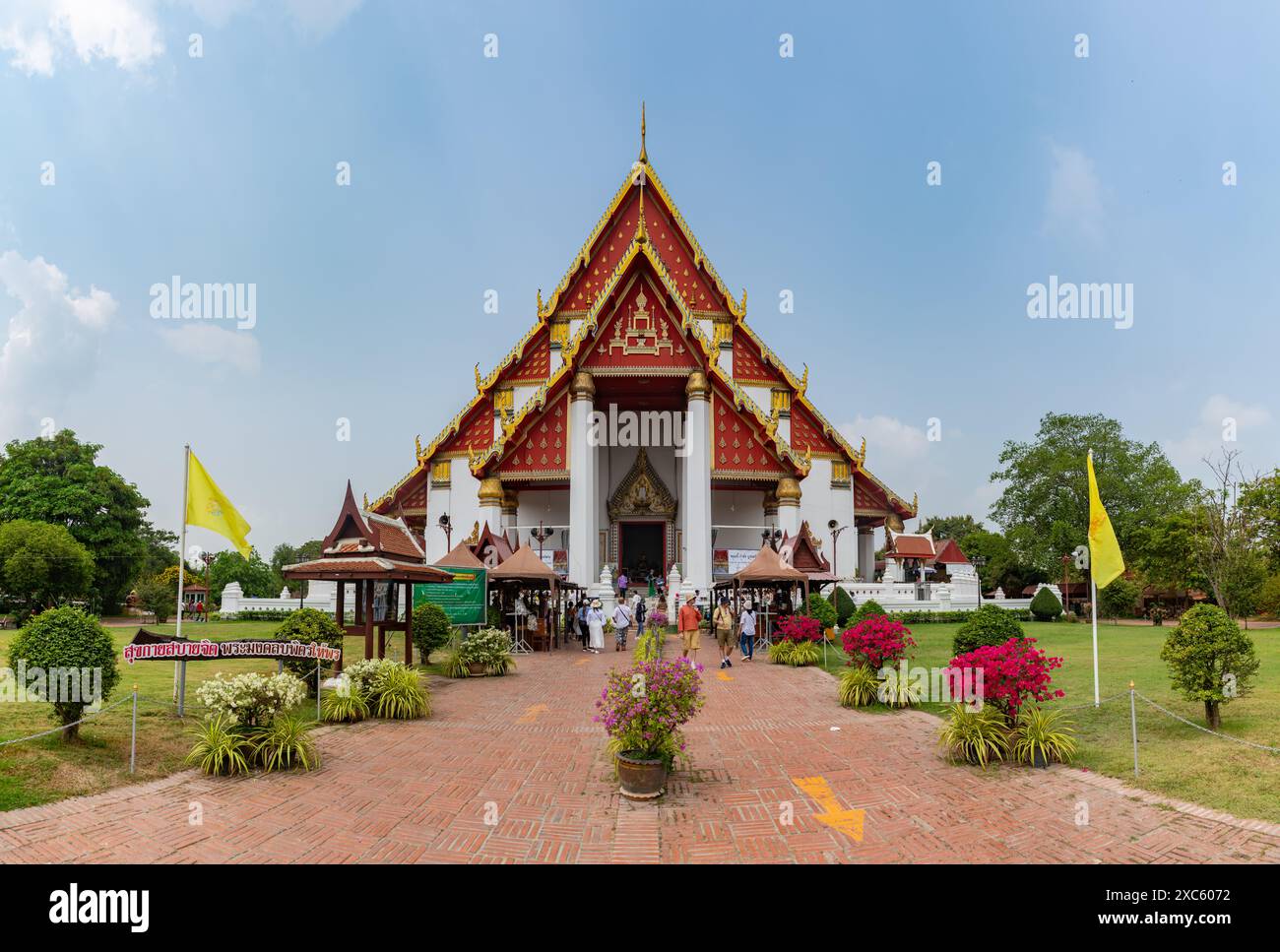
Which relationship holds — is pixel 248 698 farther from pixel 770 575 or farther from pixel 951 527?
pixel 951 527

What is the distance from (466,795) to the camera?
708cm

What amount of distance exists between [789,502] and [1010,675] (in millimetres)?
22277

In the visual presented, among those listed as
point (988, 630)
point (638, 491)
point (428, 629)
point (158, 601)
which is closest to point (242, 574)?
point (158, 601)

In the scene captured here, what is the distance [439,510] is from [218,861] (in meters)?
28.0

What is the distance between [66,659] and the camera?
24.9ft

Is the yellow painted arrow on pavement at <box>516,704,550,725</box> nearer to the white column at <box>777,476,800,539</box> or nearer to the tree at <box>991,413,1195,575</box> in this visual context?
the white column at <box>777,476,800,539</box>

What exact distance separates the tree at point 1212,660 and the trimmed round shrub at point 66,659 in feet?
38.1

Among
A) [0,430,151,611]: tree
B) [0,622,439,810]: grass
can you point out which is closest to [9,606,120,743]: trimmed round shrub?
[0,622,439,810]: grass

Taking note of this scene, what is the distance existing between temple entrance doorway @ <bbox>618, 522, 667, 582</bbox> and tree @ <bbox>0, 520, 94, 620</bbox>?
21.0m

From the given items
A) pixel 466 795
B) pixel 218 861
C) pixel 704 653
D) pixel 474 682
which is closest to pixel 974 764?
pixel 466 795

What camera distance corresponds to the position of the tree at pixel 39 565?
88.7ft

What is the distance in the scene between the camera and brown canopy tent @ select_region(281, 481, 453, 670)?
41.9 ft

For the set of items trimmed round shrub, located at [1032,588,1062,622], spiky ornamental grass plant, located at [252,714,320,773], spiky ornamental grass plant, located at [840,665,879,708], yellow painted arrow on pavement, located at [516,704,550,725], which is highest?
spiky ornamental grass plant, located at [252,714,320,773]
